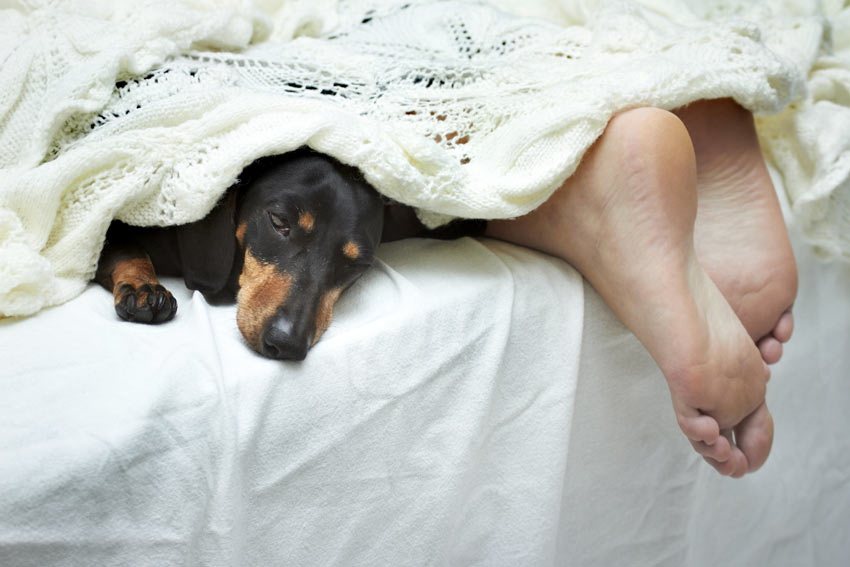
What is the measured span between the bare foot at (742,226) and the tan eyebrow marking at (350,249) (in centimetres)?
66

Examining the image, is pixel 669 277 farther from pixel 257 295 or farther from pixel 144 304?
pixel 144 304

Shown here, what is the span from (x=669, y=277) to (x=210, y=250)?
752mm

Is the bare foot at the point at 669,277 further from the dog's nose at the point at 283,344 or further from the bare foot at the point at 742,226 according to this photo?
the dog's nose at the point at 283,344

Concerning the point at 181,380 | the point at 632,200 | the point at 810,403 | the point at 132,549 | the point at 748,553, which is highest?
the point at 632,200

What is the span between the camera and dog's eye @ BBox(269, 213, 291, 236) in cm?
117

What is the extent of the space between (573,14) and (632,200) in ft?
3.52

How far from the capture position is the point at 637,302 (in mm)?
1130

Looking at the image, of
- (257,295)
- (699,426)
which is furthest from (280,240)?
(699,426)

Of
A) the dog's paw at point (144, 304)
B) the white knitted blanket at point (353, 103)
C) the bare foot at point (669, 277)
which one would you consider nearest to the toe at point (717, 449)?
the bare foot at point (669, 277)

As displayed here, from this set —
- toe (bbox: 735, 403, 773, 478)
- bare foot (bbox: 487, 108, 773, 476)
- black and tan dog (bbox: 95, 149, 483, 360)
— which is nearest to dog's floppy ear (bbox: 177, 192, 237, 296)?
black and tan dog (bbox: 95, 149, 483, 360)

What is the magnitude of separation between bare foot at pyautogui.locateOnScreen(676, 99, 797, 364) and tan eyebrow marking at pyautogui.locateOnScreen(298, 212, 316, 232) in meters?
0.74

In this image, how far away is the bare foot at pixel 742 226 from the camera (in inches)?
51.8

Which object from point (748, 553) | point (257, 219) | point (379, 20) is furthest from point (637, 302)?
point (379, 20)

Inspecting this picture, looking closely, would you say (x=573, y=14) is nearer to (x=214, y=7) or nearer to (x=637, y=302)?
(x=214, y=7)
